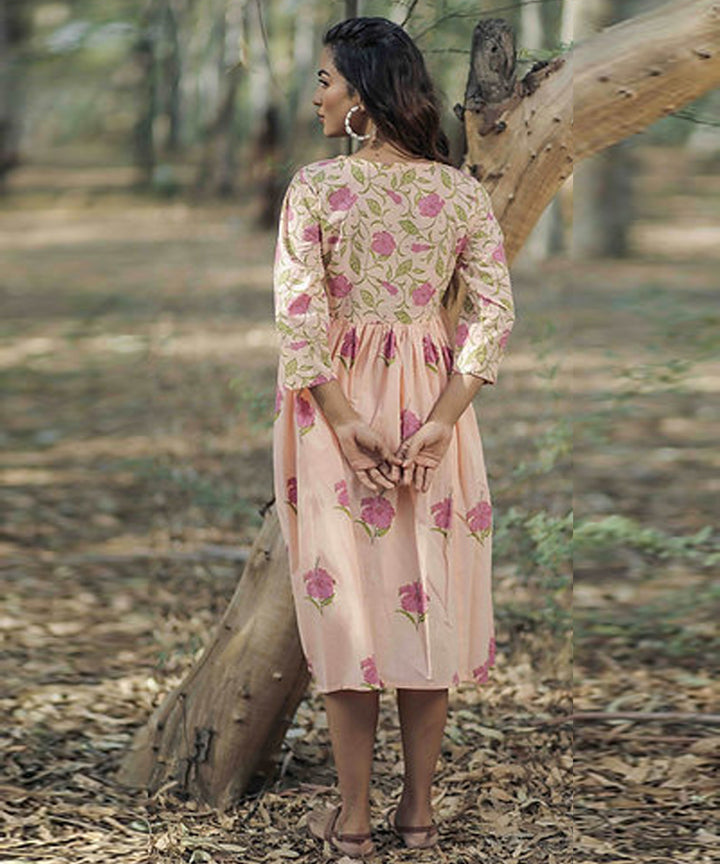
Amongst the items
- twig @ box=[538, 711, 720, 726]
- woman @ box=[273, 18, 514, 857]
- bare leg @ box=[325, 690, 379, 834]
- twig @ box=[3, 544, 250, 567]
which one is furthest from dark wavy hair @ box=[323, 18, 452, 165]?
twig @ box=[3, 544, 250, 567]

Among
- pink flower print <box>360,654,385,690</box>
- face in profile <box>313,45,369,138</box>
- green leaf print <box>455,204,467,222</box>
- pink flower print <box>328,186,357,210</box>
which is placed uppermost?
face in profile <box>313,45,369,138</box>

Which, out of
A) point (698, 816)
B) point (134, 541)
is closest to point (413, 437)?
point (698, 816)

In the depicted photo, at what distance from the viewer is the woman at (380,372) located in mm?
2605

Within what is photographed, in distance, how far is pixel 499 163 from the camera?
2986 mm

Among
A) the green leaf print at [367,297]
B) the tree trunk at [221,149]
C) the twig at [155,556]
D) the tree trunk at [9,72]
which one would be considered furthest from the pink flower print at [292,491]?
the tree trunk at [9,72]

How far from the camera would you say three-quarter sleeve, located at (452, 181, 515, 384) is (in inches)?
105

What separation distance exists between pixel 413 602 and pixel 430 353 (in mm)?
433

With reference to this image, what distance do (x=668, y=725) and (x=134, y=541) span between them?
2560 millimetres

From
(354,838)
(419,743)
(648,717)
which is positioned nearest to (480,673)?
(419,743)

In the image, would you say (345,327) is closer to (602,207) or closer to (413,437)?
(413,437)

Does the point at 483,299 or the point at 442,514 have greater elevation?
the point at 483,299

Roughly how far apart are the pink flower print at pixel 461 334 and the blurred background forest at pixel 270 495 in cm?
51

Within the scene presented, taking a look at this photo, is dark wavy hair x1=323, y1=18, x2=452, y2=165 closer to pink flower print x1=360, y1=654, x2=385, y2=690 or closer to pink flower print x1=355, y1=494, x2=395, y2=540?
pink flower print x1=355, y1=494, x2=395, y2=540

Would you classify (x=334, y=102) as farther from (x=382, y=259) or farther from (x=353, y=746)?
(x=353, y=746)
